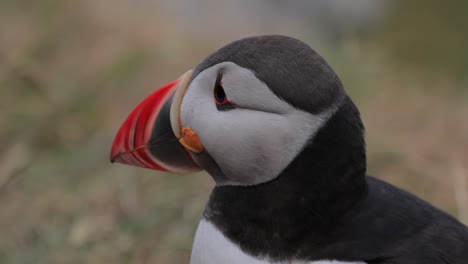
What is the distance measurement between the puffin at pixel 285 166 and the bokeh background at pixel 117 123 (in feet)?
3.24

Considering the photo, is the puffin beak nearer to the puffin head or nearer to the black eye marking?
the puffin head

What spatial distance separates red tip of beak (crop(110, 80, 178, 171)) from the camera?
2348 mm

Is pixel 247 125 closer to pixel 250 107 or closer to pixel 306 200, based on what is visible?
pixel 250 107

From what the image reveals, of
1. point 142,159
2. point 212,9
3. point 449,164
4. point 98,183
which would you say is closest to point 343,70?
point 449,164

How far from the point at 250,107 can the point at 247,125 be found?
0.04 meters

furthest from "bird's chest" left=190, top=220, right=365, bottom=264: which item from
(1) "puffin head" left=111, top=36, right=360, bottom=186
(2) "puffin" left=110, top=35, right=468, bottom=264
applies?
(1) "puffin head" left=111, top=36, right=360, bottom=186

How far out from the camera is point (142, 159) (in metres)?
2.40

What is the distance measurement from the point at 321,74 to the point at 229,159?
0.99ft

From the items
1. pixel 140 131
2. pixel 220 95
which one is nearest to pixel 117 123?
pixel 140 131

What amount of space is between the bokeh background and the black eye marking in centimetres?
110

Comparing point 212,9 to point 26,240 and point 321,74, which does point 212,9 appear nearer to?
point 26,240

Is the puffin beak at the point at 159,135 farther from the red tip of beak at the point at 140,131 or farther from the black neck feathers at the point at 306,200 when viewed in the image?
the black neck feathers at the point at 306,200

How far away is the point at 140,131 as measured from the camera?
237cm

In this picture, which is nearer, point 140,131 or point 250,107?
point 250,107
